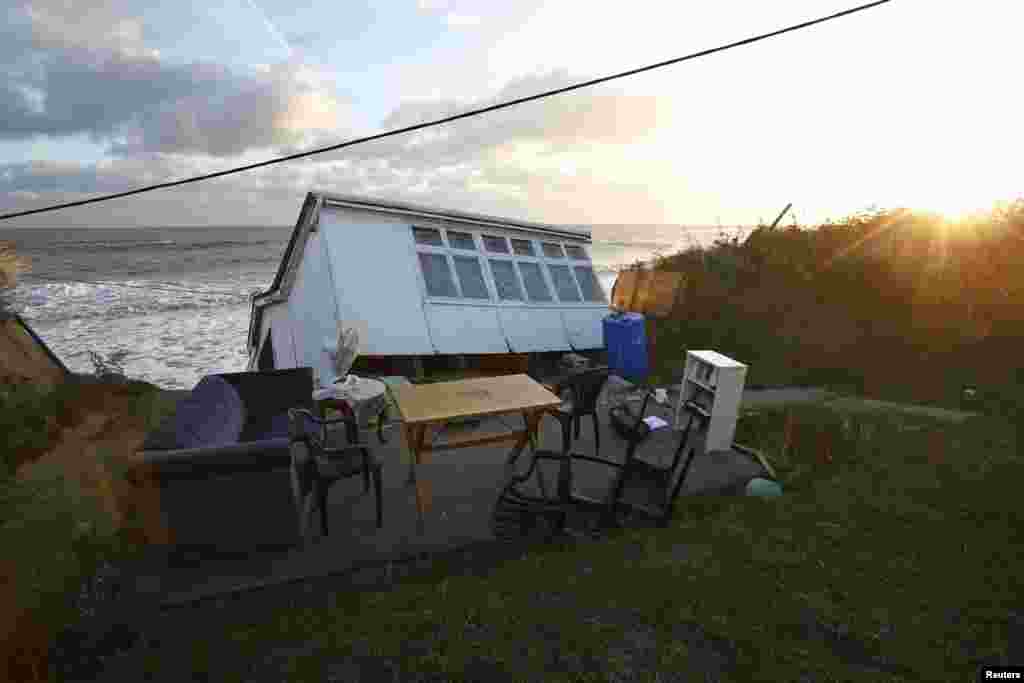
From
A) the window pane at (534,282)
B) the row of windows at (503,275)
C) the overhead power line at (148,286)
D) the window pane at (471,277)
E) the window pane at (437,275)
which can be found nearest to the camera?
the window pane at (437,275)

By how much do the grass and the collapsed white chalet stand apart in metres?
4.74

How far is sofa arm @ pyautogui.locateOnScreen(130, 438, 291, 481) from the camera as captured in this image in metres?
3.48

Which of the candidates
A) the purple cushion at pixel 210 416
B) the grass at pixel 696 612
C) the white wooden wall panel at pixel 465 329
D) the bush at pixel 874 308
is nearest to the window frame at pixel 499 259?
the white wooden wall panel at pixel 465 329

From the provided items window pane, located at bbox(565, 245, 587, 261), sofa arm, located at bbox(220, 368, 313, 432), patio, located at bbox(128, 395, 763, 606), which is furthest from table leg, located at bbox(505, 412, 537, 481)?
window pane, located at bbox(565, 245, 587, 261)

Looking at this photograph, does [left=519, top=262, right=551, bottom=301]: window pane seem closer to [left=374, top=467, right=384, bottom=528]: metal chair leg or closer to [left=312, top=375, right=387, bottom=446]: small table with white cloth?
[left=312, top=375, right=387, bottom=446]: small table with white cloth

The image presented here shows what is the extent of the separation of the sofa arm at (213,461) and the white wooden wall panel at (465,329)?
4561mm

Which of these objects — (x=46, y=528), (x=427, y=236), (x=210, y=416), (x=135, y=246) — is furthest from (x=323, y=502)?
(x=135, y=246)

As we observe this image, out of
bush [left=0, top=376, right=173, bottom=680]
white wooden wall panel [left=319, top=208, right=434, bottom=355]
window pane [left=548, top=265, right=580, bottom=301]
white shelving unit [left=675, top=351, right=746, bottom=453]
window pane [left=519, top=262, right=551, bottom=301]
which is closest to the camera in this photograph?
bush [left=0, top=376, right=173, bottom=680]

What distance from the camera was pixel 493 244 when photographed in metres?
9.78

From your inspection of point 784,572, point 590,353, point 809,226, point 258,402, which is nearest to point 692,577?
point 784,572

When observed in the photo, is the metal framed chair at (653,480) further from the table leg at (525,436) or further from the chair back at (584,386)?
the chair back at (584,386)

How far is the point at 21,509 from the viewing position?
4.54m

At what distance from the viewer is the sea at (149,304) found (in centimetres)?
1568

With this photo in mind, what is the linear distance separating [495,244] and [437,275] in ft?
5.33
